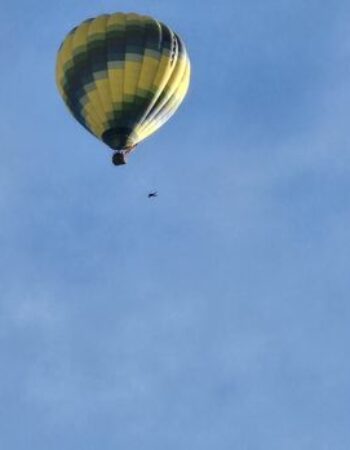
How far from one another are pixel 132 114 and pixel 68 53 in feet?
17.5

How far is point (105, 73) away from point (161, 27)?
15.9ft

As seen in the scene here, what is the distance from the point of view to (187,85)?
198500 mm

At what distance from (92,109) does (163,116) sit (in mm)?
4336

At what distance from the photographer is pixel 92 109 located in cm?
19650

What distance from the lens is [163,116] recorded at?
7785 inches

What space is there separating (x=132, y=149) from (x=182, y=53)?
6455 millimetres

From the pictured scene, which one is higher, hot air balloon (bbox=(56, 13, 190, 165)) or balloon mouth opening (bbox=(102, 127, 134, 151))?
hot air balloon (bbox=(56, 13, 190, 165))

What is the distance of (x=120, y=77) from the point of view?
195875 millimetres

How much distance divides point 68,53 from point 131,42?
382 centimetres

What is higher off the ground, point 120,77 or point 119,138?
point 120,77

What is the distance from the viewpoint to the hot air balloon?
196 m

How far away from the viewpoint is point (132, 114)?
643ft

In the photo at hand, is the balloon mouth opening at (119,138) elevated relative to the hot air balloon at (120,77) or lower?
lower

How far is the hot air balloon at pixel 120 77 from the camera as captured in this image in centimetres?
19588
